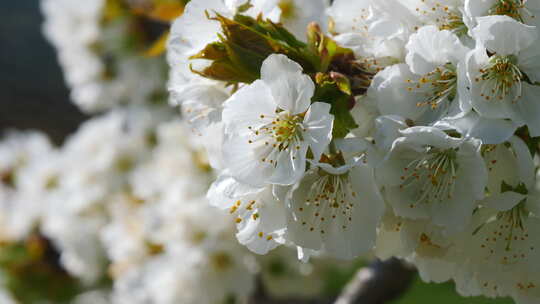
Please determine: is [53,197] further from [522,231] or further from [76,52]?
[522,231]

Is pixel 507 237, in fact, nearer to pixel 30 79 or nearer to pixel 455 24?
pixel 455 24

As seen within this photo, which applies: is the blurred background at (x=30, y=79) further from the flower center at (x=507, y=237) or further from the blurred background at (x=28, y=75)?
the flower center at (x=507, y=237)

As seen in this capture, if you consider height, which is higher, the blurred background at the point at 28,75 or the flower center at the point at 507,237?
the flower center at the point at 507,237

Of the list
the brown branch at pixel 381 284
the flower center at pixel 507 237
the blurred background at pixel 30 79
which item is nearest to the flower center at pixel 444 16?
the flower center at pixel 507 237

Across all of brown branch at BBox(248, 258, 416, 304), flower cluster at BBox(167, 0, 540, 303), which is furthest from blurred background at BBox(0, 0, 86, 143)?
flower cluster at BBox(167, 0, 540, 303)

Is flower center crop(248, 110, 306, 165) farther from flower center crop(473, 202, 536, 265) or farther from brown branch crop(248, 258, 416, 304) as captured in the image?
brown branch crop(248, 258, 416, 304)

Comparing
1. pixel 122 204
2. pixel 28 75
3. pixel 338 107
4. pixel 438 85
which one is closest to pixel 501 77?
pixel 438 85
